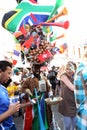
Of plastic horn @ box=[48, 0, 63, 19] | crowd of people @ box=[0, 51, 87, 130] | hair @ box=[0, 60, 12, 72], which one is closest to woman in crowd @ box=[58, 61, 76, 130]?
crowd of people @ box=[0, 51, 87, 130]

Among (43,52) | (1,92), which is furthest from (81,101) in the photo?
(43,52)

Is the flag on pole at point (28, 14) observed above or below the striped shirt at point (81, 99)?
above

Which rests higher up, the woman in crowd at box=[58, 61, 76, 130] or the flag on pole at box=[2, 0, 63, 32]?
the flag on pole at box=[2, 0, 63, 32]

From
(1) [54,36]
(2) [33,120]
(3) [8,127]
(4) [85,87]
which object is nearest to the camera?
(4) [85,87]

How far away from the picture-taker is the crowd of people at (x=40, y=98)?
335 cm

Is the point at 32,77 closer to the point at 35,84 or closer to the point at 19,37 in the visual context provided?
the point at 35,84

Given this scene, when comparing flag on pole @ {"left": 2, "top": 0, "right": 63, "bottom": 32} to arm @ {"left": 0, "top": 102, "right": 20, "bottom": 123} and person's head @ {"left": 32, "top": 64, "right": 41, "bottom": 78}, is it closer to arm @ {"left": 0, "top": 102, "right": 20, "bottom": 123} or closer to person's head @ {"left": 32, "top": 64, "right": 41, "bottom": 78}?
person's head @ {"left": 32, "top": 64, "right": 41, "bottom": 78}

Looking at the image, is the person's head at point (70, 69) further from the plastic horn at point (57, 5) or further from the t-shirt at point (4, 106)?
the t-shirt at point (4, 106)

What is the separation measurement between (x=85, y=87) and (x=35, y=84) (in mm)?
1859

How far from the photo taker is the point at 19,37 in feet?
18.4

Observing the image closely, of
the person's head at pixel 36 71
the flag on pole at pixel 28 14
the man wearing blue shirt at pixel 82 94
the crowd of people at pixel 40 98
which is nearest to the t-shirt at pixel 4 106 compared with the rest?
the crowd of people at pixel 40 98

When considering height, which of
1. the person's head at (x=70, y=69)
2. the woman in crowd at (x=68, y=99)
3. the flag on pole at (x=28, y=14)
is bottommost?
the woman in crowd at (x=68, y=99)

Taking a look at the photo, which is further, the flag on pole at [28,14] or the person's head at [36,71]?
the flag on pole at [28,14]

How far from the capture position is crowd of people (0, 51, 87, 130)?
3.35m
